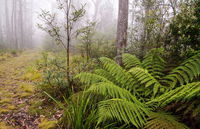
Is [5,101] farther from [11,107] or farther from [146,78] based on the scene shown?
[146,78]

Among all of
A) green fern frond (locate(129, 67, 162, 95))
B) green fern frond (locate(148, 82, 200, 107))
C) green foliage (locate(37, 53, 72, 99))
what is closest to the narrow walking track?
green foliage (locate(37, 53, 72, 99))

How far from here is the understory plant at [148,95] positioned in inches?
54.5

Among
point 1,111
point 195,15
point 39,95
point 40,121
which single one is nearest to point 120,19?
point 195,15

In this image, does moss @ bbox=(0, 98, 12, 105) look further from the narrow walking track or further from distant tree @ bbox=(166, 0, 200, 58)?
distant tree @ bbox=(166, 0, 200, 58)

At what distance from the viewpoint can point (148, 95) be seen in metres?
2.26

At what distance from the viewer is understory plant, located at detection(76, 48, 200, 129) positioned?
1.38m

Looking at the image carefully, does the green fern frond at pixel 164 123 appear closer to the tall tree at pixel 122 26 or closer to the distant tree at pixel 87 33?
the distant tree at pixel 87 33

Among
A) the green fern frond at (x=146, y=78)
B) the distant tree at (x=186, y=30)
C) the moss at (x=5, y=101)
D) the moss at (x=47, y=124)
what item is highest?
the distant tree at (x=186, y=30)

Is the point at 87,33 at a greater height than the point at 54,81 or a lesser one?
greater

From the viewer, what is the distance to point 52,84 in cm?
344

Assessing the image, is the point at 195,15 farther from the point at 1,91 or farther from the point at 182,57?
the point at 1,91

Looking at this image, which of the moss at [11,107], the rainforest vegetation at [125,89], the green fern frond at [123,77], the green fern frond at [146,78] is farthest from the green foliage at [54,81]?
the green fern frond at [146,78]

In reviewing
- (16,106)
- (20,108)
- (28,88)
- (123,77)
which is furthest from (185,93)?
(28,88)

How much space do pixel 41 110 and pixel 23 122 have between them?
0.44m
